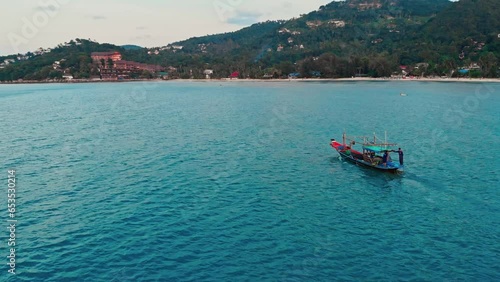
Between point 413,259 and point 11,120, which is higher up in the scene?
point 11,120

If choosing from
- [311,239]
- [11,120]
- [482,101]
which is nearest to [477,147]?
[311,239]

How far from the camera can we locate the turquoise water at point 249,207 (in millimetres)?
34938

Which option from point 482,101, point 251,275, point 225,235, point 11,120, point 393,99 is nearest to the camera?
point 251,275

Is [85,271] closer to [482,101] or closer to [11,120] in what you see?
[11,120]

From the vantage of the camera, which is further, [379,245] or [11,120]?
[11,120]

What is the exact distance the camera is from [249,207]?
48594 mm

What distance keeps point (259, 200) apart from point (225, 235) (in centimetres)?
1090

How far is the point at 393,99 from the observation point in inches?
6722

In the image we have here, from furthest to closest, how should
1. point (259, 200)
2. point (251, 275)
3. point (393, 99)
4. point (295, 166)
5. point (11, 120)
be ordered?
point (393, 99), point (11, 120), point (295, 166), point (259, 200), point (251, 275)

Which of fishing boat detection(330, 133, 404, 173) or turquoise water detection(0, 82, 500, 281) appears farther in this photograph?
fishing boat detection(330, 133, 404, 173)

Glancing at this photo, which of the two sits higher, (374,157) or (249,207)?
(374,157)

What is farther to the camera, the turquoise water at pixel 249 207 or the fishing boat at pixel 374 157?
the fishing boat at pixel 374 157

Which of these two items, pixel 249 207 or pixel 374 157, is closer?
pixel 249 207

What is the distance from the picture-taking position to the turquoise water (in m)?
34.9
